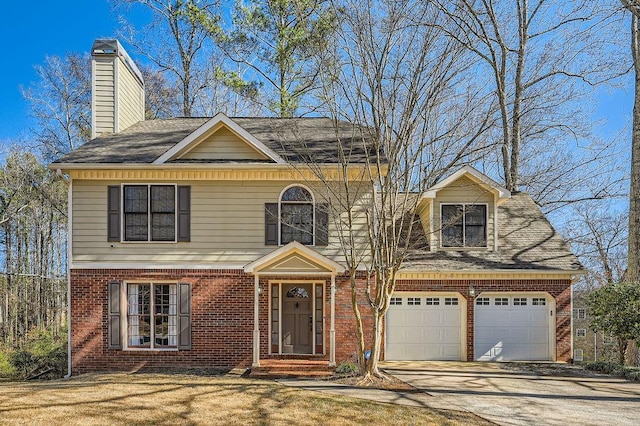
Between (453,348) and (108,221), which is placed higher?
(108,221)

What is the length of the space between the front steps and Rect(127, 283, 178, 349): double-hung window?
8.27ft

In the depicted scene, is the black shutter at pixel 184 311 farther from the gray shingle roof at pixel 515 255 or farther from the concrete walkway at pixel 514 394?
the gray shingle roof at pixel 515 255

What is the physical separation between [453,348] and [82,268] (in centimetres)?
993

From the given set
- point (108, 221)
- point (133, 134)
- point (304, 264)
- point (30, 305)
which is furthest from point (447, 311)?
point (30, 305)

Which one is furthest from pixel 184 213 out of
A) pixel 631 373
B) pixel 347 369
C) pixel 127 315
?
pixel 631 373

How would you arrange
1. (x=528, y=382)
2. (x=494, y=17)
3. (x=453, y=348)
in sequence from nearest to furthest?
1. (x=528, y=382)
2. (x=453, y=348)
3. (x=494, y=17)

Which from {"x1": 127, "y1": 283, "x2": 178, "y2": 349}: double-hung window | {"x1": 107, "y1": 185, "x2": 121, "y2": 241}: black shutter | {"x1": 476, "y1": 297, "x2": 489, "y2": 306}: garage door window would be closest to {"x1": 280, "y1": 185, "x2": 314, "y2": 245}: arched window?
{"x1": 127, "y1": 283, "x2": 178, "y2": 349}: double-hung window

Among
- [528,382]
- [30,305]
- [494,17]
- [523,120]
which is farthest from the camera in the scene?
[30,305]

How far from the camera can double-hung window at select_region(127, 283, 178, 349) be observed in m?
13.1

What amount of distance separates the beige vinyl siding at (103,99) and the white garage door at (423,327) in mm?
9718

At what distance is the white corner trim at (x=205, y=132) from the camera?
41.9 feet

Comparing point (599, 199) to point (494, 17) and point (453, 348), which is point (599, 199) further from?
point (453, 348)

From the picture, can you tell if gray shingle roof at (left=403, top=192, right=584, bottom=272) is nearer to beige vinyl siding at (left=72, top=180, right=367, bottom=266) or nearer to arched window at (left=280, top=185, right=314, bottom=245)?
beige vinyl siding at (left=72, top=180, right=367, bottom=266)

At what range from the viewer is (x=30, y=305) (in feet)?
81.3
